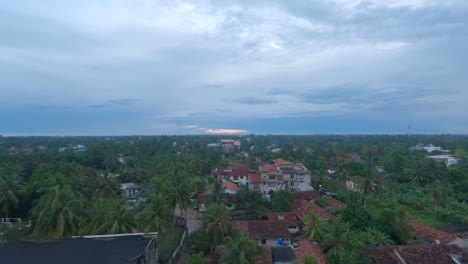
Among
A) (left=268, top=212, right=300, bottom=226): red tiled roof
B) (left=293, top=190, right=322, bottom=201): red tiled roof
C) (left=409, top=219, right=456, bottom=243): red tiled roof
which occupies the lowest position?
(left=409, top=219, right=456, bottom=243): red tiled roof

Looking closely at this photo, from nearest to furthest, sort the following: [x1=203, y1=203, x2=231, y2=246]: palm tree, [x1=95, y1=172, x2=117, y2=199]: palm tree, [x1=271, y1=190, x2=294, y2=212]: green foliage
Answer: [x1=203, y1=203, x2=231, y2=246]: palm tree < [x1=95, y1=172, x2=117, y2=199]: palm tree < [x1=271, y1=190, x2=294, y2=212]: green foliage

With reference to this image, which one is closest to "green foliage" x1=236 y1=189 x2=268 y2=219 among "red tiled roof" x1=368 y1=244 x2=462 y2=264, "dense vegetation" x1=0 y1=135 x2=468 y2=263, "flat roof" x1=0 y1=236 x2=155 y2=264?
"dense vegetation" x1=0 y1=135 x2=468 y2=263

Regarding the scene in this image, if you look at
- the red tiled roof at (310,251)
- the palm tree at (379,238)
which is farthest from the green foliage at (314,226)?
the palm tree at (379,238)

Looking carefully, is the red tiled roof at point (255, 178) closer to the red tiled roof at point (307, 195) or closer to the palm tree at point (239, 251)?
the red tiled roof at point (307, 195)

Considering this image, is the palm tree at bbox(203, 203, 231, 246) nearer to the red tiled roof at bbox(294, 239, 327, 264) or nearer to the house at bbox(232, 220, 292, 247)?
the house at bbox(232, 220, 292, 247)

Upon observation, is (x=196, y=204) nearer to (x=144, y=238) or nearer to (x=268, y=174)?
(x=268, y=174)

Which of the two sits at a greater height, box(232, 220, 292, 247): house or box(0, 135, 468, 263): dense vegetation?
box(0, 135, 468, 263): dense vegetation
